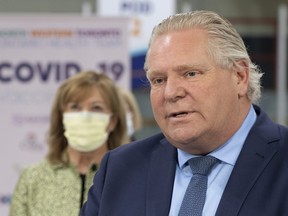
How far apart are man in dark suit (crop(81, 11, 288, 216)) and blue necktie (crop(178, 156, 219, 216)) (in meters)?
0.01

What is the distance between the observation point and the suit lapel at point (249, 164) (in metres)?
1.99

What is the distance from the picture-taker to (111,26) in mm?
5520

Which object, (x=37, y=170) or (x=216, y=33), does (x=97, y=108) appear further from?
(x=216, y=33)

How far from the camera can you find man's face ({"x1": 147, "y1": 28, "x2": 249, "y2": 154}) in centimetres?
202

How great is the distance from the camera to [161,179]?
2160 millimetres

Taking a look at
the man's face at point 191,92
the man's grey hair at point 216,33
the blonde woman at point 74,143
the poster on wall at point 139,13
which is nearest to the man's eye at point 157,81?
the man's face at point 191,92

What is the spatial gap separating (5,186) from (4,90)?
70 cm

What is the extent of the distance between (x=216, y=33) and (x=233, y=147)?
1.08 ft

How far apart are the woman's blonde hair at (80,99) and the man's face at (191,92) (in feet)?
5.07

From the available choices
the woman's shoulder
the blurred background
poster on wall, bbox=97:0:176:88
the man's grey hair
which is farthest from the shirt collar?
the blurred background

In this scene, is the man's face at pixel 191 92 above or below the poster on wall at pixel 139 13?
above

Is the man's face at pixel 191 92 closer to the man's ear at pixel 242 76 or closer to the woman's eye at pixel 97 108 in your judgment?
the man's ear at pixel 242 76

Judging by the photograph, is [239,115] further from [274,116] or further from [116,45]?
[274,116]

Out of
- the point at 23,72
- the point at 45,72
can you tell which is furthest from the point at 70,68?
the point at 23,72
